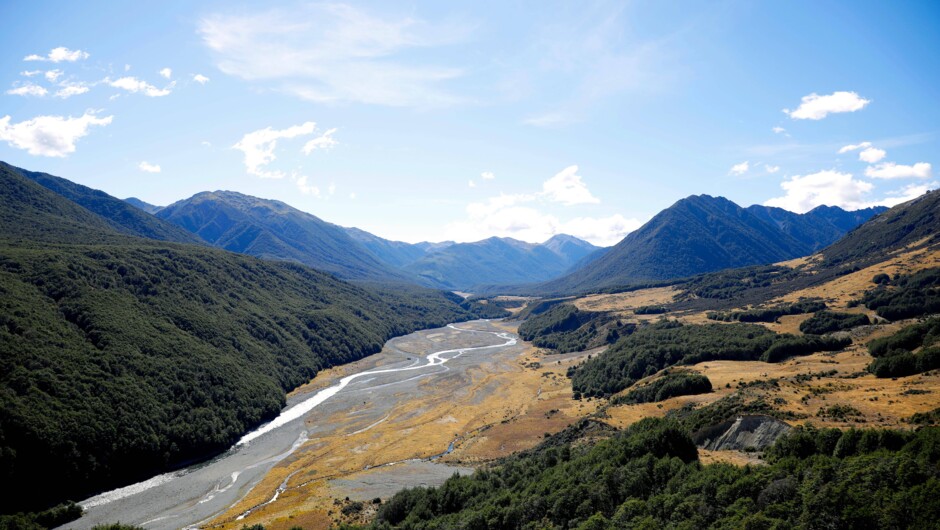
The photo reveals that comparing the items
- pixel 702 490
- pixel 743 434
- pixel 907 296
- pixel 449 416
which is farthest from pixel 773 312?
pixel 702 490

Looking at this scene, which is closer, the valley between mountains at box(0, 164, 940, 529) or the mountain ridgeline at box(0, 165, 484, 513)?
the valley between mountains at box(0, 164, 940, 529)

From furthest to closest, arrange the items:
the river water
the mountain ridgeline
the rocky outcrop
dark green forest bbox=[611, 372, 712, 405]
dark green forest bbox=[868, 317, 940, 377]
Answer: dark green forest bbox=[611, 372, 712, 405] < the mountain ridgeline < the river water < dark green forest bbox=[868, 317, 940, 377] < the rocky outcrop

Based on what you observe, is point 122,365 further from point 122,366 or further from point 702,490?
point 702,490

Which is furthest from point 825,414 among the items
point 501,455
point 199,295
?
point 199,295

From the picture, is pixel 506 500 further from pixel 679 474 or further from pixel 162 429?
pixel 162 429

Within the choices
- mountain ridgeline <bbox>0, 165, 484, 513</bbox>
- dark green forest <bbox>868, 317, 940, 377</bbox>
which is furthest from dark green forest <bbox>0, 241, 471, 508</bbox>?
dark green forest <bbox>868, 317, 940, 377</bbox>

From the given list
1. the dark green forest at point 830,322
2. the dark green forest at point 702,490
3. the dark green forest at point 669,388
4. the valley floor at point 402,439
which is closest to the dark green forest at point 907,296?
the dark green forest at point 830,322

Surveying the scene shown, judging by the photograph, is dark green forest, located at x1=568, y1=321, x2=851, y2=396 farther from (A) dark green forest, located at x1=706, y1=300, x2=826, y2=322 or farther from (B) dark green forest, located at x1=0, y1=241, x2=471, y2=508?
(B) dark green forest, located at x1=0, y1=241, x2=471, y2=508
